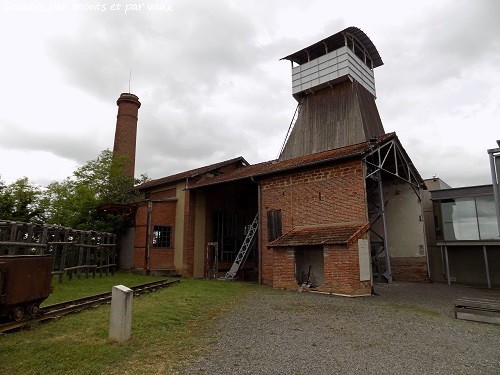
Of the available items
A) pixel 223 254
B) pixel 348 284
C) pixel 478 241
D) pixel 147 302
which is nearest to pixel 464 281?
pixel 478 241

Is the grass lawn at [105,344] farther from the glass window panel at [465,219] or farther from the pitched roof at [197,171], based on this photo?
the glass window panel at [465,219]

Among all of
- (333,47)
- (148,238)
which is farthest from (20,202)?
A: (333,47)

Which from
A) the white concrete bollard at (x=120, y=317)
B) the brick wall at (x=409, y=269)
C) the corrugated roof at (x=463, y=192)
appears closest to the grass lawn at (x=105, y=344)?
the white concrete bollard at (x=120, y=317)

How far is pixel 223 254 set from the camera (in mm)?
20422

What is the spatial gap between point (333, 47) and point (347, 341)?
19.1 metres

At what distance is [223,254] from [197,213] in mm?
3083

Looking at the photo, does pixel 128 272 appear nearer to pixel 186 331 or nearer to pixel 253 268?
Result: pixel 253 268

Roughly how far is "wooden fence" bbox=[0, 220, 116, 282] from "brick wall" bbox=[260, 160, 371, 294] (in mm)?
8127

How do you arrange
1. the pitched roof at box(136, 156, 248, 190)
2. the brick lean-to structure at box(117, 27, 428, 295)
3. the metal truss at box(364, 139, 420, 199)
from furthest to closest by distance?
the pitched roof at box(136, 156, 248, 190), the metal truss at box(364, 139, 420, 199), the brick lean-to structure at box(117, 27, 428, 295)

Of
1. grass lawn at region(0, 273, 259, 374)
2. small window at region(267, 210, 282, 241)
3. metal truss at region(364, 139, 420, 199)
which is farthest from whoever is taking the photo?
metal truss at region(364, 139, 420, 199)

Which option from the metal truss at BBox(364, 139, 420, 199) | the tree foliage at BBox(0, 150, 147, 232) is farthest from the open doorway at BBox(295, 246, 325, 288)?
the tree foliage at BBox(0, 150, 147, 232)

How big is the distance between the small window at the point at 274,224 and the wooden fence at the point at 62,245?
27.2 feet

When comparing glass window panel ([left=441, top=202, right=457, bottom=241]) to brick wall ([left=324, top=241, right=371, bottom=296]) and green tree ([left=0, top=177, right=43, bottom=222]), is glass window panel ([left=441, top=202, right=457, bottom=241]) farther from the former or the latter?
green tree ([left=0, top=177, right=43, bottom=222])

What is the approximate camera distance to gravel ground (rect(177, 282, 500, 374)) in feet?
15.2
